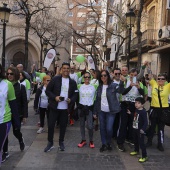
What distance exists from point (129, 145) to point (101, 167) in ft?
5.55

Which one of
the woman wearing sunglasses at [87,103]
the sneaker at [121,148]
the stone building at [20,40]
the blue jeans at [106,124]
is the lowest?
the sneaker at [121,148]

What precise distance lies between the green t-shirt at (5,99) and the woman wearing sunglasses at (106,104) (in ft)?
7.18

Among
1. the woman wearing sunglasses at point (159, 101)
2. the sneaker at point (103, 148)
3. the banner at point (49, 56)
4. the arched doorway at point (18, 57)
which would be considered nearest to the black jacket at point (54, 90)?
the sneaker at point (103, 148)

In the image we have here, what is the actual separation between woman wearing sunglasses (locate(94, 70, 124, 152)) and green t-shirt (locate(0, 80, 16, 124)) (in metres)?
2.19

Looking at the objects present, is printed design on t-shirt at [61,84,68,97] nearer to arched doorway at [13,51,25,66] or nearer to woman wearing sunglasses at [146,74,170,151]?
woman wearing sunglasses at [146,74,170,151]

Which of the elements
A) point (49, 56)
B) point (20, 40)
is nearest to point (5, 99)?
point (49, 56)

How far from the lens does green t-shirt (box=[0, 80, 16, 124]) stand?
12.7 ft

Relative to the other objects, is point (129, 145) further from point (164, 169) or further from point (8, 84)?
point (8, 84)

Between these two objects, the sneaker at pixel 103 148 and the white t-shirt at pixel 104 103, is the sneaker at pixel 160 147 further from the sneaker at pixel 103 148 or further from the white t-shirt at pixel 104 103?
the white t-shirt at pixel 104 103

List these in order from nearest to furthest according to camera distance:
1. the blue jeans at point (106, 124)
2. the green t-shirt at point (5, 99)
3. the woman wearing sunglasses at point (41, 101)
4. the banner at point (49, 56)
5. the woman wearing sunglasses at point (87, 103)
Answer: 1. the green t-shirt at point (5, 99)
2. the blue jeans at point (106, 124)
3. the woman wearing sunglasses at point (87, 103)
4. the woman wearing sunglasses at point (41, 101)
5. the banner at point (49, 56)

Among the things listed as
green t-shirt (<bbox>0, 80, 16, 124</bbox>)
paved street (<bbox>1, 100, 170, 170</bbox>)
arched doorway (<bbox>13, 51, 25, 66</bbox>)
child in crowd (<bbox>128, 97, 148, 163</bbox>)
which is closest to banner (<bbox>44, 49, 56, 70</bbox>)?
paved street (<bbox>1, 100, 170, 170</bbox>)

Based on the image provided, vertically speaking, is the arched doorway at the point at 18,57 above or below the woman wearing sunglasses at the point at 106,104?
above

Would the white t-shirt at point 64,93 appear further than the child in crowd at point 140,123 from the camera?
Yes

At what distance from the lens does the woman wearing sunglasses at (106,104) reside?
5.52 metres
